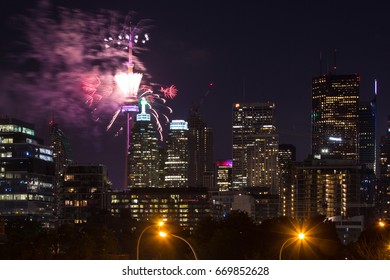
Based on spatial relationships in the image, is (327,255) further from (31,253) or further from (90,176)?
(90,176)

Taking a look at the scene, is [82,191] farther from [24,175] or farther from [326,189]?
[326,189]

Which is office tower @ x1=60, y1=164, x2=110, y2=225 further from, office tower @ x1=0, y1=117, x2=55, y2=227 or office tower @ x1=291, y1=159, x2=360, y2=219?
office tower @ x1=291, y1=159, x2=360, y2=219

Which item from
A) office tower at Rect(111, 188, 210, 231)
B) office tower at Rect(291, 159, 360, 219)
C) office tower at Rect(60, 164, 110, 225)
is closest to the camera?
office tower at Rect(60, 164, 110, 225)

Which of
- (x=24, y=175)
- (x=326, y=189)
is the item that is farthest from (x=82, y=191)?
(x=326, y=189)

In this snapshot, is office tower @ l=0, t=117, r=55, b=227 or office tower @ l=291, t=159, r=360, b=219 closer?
office tower @ l=0, t=117, r=55, b=227

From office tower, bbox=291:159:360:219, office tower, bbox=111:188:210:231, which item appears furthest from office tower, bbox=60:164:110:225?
office tower, bbox=291:159:360:219
